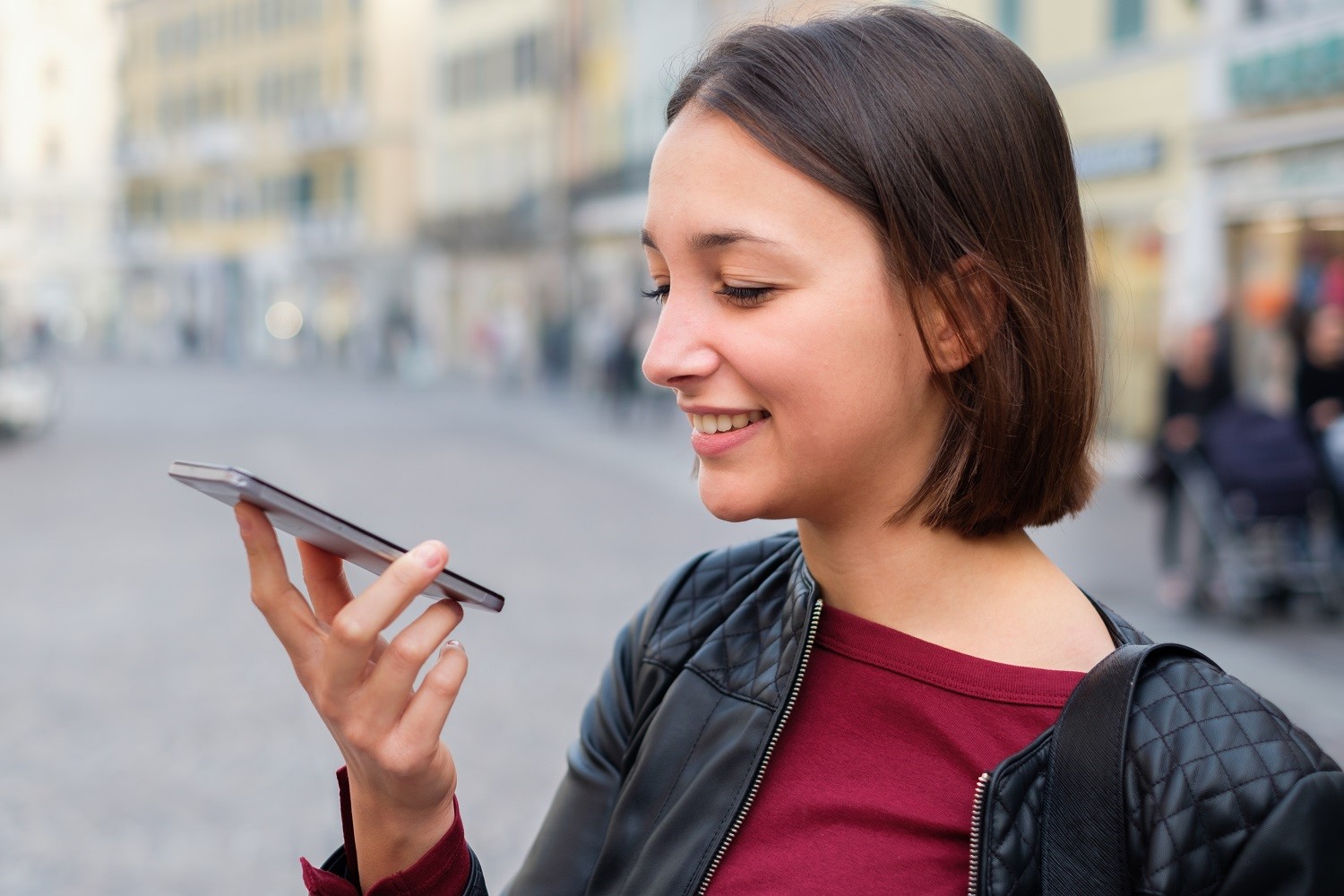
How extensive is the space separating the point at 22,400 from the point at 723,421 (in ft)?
63.8

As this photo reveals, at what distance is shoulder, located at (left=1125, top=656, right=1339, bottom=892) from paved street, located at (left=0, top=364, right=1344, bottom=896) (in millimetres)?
2158

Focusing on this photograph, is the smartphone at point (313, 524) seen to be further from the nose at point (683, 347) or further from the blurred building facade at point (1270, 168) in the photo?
the blurred building facade at point (1270, 168)

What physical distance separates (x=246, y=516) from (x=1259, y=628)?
721cm

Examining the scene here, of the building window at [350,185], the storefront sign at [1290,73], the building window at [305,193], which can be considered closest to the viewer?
the storefront sign at [1290,73]

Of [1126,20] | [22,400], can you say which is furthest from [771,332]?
[22,400]

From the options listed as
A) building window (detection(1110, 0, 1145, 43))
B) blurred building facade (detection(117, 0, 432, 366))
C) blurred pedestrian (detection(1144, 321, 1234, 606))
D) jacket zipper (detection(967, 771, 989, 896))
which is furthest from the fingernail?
blurred building facade (detection(117, 0, 432, 366))

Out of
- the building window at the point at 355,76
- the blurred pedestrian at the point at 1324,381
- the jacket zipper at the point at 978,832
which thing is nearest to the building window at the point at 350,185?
the building window at the point at 355,76

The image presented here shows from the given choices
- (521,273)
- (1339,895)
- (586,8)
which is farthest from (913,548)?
(521,273)

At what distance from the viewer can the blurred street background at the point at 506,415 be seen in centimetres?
541

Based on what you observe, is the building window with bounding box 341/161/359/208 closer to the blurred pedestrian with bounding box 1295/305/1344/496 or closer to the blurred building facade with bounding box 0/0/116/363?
the blurred building facade with bounding box 0/0/116/363

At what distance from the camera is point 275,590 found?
1360 mm

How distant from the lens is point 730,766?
1484mm

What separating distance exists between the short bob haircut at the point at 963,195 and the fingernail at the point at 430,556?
0.45m

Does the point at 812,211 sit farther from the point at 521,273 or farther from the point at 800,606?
the point at 521,273
